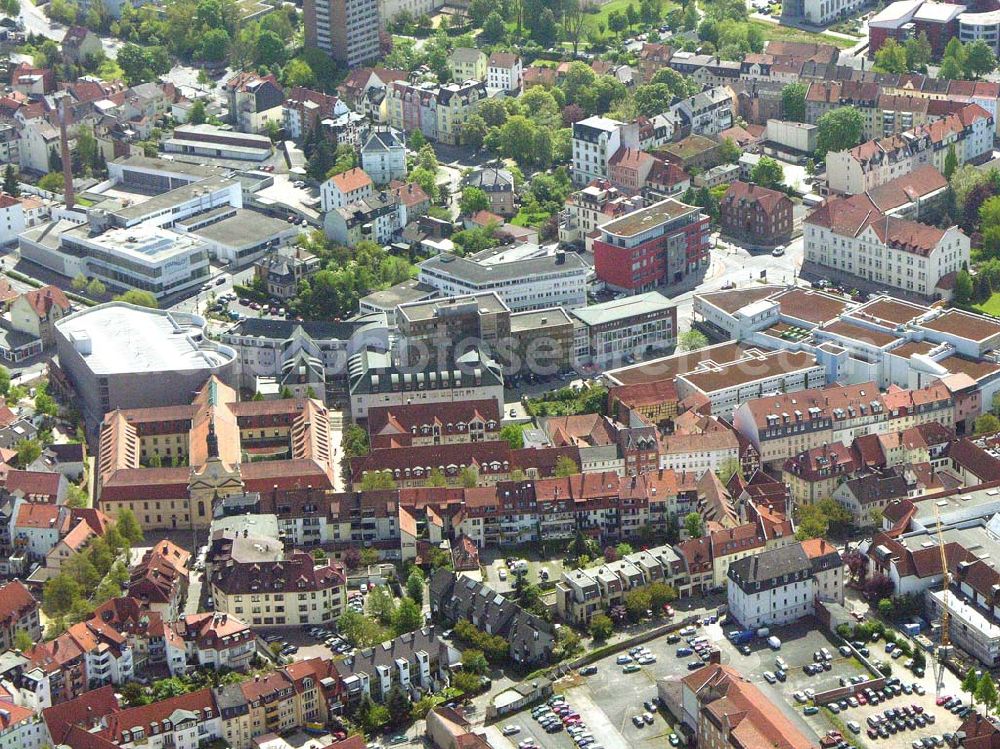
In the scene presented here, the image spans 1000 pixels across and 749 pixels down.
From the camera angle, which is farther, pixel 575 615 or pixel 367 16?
pixel 367 16

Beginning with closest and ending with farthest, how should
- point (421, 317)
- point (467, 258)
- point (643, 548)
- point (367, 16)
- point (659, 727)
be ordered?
point (659, 727)
point (643, 548)
point (421, 317)
point (467, 258)
point (367, 16)

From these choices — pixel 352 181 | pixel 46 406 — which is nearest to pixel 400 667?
pixel 46 406

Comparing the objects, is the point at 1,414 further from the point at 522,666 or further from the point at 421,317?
the point at 522,666

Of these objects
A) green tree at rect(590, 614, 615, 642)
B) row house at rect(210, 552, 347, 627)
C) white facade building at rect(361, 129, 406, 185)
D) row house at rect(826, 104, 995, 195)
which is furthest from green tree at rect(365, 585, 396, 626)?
row house at rect(826, 104, 995, 195)

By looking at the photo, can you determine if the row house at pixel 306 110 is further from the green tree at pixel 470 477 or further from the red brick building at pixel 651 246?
the green tree at pixel 470 477

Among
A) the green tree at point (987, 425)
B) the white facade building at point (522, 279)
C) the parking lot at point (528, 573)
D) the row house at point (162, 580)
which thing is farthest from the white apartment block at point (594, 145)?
the row house at point (162, 580)

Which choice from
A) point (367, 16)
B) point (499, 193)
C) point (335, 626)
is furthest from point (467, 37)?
point (335, 626)
